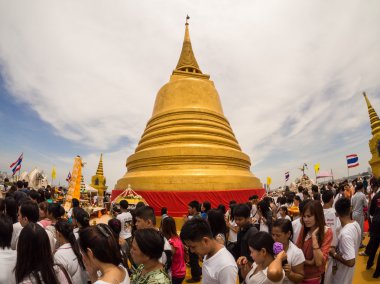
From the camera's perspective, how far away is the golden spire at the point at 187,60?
62.7 feet

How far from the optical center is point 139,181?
1234 cm

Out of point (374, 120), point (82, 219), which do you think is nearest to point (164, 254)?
point (82, 219)

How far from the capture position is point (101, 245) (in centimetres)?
228

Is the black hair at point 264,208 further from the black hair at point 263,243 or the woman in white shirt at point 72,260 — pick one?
the woman in white shirt at point 72,260

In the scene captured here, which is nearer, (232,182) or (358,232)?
(358,232)

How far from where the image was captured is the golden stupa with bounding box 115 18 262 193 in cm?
1175

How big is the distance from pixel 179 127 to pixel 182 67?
6.98m

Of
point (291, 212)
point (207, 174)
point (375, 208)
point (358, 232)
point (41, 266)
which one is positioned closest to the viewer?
point (41, 266)

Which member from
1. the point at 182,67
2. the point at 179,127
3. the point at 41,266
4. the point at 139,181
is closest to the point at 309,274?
the point at 41,266

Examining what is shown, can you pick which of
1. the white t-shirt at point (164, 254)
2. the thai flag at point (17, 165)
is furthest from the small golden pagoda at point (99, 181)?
the white t-shirt at point (164, 254)

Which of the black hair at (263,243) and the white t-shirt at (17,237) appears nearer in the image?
the black hair at (263,243)

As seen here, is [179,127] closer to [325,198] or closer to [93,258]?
[325,198]

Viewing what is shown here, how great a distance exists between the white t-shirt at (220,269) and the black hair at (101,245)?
0.85 metres

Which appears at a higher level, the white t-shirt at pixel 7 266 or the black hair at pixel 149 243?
the black hair at pixel 149 243
